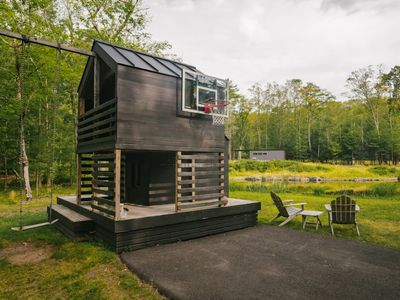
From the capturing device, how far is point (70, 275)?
14.5ft

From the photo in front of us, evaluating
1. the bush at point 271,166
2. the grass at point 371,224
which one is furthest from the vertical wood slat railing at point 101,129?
the bush at point 271,166

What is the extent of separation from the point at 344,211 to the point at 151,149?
5.34 meters

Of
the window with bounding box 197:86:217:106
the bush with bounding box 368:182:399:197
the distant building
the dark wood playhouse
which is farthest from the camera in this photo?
the distant building

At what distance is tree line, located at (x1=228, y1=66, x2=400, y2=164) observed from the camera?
39.2 meters

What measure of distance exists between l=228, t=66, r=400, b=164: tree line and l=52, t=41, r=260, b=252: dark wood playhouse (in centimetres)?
3448

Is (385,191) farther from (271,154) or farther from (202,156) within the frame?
(271,154)

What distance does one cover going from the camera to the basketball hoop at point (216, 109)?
292 inches

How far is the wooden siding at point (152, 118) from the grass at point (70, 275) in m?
2.42

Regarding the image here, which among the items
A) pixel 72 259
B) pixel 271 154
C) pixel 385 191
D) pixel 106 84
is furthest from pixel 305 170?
pixel 72 259

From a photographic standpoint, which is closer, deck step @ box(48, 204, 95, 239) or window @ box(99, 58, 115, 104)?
deck step @ box(48, 204, 95, 239)

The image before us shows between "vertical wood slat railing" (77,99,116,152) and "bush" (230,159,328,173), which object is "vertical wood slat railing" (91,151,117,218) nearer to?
"vertical wood slat railing" (77,99,116,152)

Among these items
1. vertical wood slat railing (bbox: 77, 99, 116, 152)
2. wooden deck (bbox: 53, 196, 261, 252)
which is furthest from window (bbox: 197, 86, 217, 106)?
wooden deck (bbox: 53, 196, 261, 252)

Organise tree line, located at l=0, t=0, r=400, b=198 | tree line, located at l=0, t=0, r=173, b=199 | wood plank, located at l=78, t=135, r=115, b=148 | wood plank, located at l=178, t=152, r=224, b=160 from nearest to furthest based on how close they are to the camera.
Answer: wood plank, located at l=78, t=135, r=115, b=148 → wood plank, located at l=178, t=152, r=224, b=160 → tree line, located at l=0, t=0, r=400, b=198 → tree line, located at l=0, t=0, r=173, b=199

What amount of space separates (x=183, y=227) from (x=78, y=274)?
2654 mm
